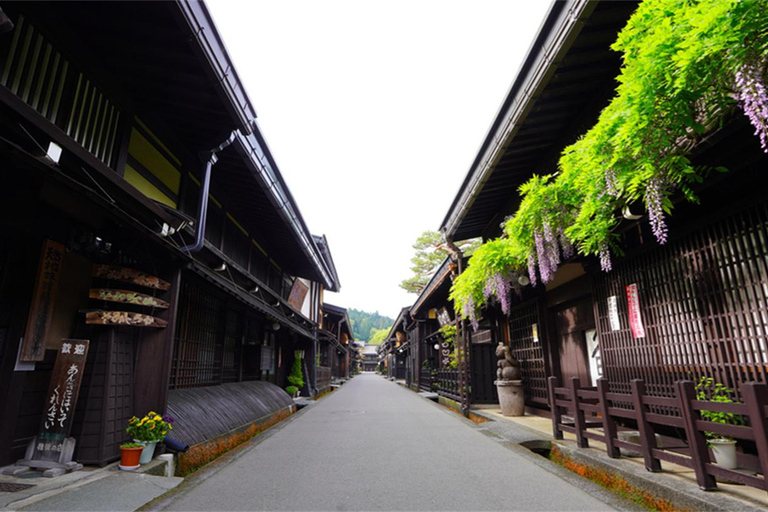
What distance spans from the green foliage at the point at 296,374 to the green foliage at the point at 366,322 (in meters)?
128

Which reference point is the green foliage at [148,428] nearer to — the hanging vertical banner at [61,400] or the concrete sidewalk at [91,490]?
the concrete sidewalk at [91,490]

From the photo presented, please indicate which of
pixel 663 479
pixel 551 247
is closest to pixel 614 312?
pixel 551 247

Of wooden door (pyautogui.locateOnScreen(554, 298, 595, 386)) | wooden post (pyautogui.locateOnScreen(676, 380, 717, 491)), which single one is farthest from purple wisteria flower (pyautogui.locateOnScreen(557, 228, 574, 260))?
wooden post (pyautogui.locateOnScreen(676, 380, 717, 491))

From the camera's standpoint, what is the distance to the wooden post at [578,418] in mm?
6070

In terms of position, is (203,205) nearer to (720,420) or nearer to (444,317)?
(720,420)

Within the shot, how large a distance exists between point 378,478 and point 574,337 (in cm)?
661

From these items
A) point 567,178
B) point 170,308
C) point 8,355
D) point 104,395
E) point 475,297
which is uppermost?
point 567,178

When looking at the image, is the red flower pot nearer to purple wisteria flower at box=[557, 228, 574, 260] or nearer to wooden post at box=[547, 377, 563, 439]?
wooden post at box=[547, 377, 563, 439]

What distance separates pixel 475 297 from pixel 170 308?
23.7ft

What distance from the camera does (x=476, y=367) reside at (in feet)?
47.7

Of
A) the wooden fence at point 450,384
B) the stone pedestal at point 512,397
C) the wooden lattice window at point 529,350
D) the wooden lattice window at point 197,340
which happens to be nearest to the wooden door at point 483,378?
the wooden fence at point 450,384

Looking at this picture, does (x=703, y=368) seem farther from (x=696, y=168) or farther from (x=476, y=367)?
(x=476, y=367)

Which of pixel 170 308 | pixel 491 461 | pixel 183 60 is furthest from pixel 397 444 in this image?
pixel 183 60

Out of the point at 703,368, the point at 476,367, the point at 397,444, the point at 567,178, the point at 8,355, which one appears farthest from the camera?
the point at 476,367
